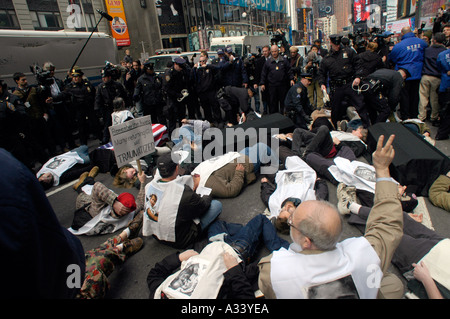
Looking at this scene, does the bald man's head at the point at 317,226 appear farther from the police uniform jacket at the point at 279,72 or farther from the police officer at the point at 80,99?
the police officer at the point at 80,99

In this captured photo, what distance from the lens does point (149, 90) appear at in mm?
7465

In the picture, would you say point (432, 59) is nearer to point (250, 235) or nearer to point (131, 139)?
point (250, 235)

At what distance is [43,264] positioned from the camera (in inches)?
33.8

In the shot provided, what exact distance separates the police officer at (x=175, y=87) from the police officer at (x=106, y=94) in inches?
50.0

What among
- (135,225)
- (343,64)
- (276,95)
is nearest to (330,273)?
(135,225)

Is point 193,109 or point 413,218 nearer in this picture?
point 413,218

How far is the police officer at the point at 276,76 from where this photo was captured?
24.7 feet

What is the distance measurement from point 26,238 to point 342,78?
661 cm

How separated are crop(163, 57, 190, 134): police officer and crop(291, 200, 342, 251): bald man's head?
6.43 metres

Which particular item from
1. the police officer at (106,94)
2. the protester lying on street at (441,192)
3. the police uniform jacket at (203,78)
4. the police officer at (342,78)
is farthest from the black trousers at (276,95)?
the protester lying on street at (441,192)

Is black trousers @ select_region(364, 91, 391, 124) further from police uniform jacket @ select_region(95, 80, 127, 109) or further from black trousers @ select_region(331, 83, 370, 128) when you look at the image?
police uniform jacket @ select_region(95, 80, 127, 109)
